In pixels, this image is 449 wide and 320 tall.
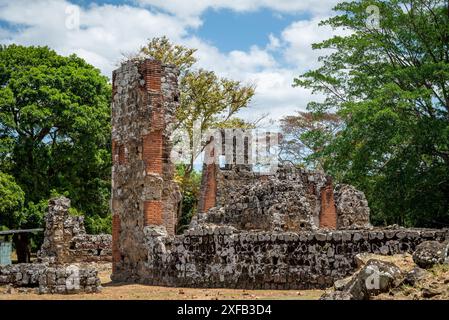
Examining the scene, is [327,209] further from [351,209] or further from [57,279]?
[57,279]

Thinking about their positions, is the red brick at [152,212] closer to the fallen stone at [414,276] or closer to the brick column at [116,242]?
the brick column at [116,242]

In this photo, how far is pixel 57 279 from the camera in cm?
1473

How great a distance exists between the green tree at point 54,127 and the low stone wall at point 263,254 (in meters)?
17.7

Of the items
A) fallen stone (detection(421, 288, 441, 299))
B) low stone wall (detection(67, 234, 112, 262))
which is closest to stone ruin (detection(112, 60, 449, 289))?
fallen stone (detection(421, 288, 441, 299))

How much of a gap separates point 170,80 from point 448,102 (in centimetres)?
1315

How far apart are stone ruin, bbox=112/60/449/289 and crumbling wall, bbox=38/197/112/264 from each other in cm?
613

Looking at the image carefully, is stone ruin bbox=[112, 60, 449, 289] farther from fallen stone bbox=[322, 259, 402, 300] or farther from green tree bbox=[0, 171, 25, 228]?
green tree bbox=[0, 171, 25, 228]

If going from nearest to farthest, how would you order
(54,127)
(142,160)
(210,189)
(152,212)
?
(152,212) < (142,160) < (210,189) < (54,127)

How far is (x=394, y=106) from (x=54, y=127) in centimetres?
1775

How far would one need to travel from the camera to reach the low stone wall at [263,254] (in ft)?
44.9

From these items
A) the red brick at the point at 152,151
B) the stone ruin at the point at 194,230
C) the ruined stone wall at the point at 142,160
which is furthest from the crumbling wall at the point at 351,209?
the red brick at the point at 152,151

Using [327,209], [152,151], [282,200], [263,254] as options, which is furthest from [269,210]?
[327,209]

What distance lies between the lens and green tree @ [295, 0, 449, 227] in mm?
26188
